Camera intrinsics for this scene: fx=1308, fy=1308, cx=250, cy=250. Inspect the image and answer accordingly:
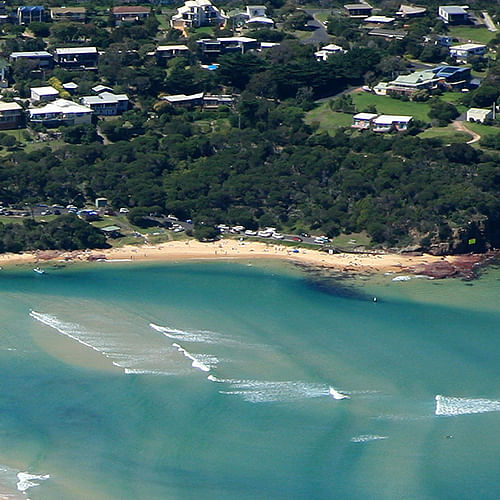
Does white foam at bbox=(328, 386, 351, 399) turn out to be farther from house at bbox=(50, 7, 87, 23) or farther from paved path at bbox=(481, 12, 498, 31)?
paved path at bbox=(481, 12, 498, 31)

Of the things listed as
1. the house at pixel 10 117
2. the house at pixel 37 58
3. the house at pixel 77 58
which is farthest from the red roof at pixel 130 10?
the house at pixel 10 117

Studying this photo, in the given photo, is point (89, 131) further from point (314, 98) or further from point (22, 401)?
point (22, 401)

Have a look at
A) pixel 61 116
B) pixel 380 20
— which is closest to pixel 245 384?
pixel 61 116

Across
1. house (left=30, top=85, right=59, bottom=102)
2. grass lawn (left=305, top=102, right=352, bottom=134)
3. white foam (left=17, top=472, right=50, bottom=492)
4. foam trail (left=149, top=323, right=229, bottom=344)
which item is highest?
house (left=30, top=85, right=59, bottom=102)

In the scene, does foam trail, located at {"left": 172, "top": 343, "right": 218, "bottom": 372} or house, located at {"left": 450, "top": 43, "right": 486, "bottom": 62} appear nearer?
foam trail, located at {"left": 172, "top": 343, "right": 218, "bottom": 372}

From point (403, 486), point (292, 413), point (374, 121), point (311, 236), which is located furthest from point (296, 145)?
point (403, 486)

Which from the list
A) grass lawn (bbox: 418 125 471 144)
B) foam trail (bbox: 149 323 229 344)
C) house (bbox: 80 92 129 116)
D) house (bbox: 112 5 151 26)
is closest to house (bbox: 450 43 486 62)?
grass lawn (bbox: 418 125 471 144)

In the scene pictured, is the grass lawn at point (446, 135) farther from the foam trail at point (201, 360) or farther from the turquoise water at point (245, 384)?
the foam trail at point (201, 360)
